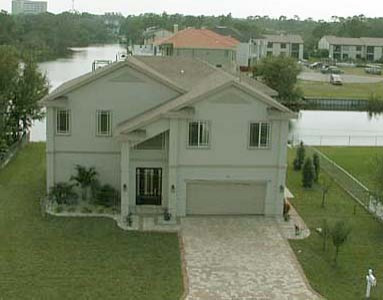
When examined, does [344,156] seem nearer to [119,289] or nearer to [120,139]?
[120,139]

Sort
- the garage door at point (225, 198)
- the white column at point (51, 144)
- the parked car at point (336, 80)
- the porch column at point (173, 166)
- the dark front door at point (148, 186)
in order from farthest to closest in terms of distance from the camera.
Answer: the parked car at point (336, 80) < the white column at point (51, 144) < the dark front door at point (148, 186) < the garage door at point (225, 198) < the porch column at point (173, 166)

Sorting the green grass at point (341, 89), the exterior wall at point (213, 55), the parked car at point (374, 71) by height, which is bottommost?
the green grass at point (341, 89)

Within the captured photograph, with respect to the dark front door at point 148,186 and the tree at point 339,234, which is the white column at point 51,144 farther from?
the tree at point 339,234

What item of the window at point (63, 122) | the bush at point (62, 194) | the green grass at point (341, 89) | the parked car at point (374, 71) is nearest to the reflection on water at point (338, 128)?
the green grass at point (341, 89)

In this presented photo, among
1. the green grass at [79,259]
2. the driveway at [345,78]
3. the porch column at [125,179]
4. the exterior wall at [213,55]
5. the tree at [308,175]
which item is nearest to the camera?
the green grass at [79,259]

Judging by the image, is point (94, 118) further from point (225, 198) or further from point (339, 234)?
point (339, 234)

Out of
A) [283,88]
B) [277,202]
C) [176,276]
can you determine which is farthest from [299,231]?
[283,88]

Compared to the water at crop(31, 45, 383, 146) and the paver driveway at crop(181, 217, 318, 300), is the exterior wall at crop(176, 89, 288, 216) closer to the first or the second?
the paver driveway at crop(181, 217, 318, 300)

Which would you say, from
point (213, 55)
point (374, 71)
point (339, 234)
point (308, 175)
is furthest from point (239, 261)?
point (374, 71)
